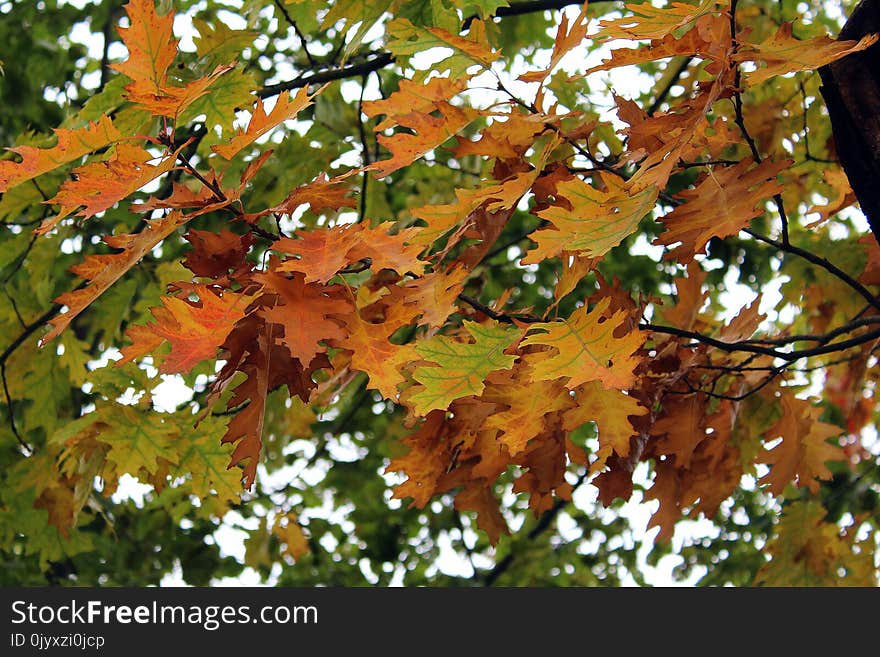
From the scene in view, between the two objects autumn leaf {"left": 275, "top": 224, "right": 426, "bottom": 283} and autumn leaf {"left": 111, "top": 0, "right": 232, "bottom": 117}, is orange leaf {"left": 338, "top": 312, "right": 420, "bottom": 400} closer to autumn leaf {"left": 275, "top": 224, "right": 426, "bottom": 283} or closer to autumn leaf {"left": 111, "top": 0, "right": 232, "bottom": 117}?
autumn leaf {"left": 275, "top": 224, "right": 426, "bottom": 283}

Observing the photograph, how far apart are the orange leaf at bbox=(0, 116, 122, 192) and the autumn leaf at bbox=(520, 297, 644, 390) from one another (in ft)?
2.24

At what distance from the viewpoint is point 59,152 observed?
1.38 m

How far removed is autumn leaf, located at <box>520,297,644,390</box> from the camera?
137 cm

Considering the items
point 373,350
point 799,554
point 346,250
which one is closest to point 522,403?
point 373,350

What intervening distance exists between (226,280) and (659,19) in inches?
28.9

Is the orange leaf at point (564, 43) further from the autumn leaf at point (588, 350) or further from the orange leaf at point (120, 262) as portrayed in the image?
the orange leaf at point (120, 262)

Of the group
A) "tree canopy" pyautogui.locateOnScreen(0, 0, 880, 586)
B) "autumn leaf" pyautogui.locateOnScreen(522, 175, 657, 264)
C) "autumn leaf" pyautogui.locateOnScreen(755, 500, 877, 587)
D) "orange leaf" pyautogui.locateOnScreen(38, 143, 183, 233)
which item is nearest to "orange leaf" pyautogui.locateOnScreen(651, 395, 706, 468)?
"tree canopy" pyautogui.locateOnScreen(0, 0, 880, 586)

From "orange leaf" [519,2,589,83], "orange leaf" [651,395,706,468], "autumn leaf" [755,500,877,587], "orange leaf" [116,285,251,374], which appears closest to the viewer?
"orange leaf" [116,285,251,374]

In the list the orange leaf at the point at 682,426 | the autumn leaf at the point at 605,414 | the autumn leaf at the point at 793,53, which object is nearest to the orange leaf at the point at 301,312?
the autumn leaf at the point at 605,414

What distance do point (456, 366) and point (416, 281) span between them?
0.17 metres

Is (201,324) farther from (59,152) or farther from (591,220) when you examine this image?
(591,220)

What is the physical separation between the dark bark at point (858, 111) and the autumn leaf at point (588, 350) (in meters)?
0.52

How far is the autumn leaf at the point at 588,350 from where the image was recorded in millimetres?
1374

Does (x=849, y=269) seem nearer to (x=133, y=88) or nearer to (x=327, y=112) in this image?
(x=327, y=112)
